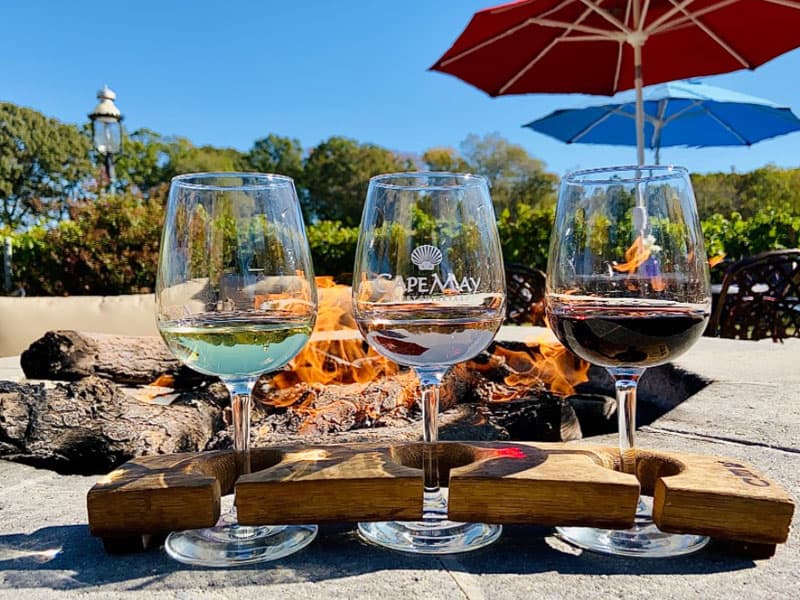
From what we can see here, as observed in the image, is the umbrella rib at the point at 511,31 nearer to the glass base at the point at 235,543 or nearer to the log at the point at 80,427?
the log at the point at 80,427

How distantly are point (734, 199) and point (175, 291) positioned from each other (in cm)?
4165

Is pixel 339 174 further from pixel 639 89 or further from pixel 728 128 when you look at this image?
pixel 639 89

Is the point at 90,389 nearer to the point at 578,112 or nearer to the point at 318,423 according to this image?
the point at 318,423

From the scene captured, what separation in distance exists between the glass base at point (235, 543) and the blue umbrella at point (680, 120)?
9751 millimetres

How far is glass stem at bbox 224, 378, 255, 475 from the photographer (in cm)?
114

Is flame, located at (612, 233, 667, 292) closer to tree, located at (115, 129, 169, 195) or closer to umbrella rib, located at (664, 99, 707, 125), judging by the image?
umbrella rib, located at (664, 99, 707, 125)

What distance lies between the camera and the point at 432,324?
1.12 m

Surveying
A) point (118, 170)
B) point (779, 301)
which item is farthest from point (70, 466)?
point (118, 170)

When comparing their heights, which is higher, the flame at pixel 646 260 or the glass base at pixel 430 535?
the flame at pixel 646 260

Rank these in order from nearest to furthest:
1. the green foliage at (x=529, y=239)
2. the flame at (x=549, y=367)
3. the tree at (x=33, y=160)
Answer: the flame at (x=549, y=367), the green foliage at (x=529, y=239), the tree at (x=33, y=160)

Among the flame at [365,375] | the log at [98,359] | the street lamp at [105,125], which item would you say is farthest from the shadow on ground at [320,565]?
the street lamp at [105,125]

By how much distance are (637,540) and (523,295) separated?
5096 millimetres

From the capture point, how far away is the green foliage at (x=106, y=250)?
25.4ft

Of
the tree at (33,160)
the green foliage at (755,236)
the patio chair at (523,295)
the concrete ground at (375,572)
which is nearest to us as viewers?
the concrete ground at (375,572)
